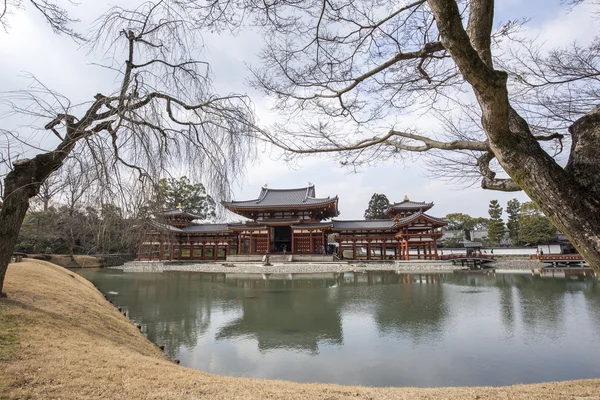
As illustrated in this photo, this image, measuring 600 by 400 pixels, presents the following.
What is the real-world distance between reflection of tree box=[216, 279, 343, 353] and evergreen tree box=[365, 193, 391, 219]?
113ft

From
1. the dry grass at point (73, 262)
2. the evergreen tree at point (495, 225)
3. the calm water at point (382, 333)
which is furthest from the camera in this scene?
the evergreen tree at point (495, 225)

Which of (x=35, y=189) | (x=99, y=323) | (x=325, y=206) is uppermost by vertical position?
(x=325, y=206)

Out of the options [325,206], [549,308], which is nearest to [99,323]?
[549,308]

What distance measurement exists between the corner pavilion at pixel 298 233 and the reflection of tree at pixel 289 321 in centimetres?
1255

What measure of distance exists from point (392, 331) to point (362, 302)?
318 cm

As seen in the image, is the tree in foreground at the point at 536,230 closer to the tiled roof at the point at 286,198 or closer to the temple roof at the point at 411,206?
the temple roof at the point at 411,206

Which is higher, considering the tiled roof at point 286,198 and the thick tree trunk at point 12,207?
the tiled roof at point 286,198

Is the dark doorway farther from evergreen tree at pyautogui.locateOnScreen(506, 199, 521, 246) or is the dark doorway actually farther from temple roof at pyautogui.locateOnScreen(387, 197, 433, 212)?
evergreen tree at pyautogui.locateOnScreen(506, 199, 521, 246)

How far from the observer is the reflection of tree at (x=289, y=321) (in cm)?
604

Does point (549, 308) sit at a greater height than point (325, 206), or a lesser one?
lesser

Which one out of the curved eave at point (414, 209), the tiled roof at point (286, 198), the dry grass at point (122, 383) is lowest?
the dry grass at point (122, 383)

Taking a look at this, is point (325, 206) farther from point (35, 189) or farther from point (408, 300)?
point (35, 189)

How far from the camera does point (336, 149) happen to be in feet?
13.1

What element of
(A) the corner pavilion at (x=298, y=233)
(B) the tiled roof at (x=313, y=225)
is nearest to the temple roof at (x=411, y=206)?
(A) the corner pavilion at (x=298, y=233)
